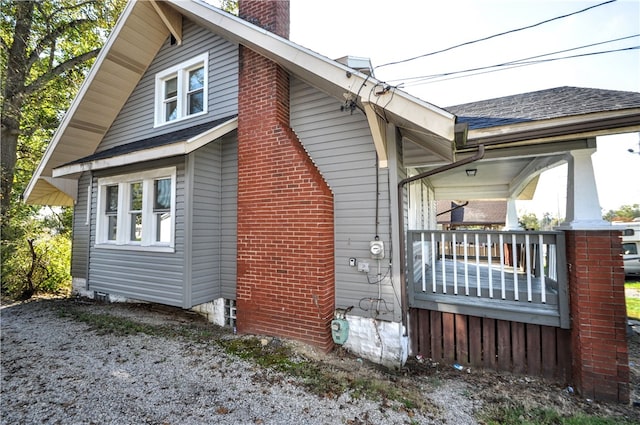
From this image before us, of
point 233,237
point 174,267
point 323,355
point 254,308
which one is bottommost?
point 323,355

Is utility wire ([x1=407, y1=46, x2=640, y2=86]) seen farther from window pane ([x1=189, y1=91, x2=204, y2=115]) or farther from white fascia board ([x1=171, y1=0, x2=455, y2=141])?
window pane ([x1=189, y1=91, x2=204, y2=115])

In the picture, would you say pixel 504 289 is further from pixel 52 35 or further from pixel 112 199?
pixel 52 35

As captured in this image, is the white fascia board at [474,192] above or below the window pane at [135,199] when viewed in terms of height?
above

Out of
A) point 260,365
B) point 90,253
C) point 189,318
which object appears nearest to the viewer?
point 260,365

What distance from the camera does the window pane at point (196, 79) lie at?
6770 millimetres

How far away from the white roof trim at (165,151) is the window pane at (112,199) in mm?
783

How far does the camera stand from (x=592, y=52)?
18.5 ft

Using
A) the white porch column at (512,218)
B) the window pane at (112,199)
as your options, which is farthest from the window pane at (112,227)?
the white porch column at (512,218)

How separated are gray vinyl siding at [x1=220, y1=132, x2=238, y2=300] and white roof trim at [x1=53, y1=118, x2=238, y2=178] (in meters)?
0.54

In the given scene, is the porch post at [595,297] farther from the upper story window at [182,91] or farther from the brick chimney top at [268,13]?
the upper story window at [182,91]

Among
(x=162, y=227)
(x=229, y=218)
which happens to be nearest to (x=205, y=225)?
(x=229, y=218)

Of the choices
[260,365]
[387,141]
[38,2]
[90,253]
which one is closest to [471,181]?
[387,141]

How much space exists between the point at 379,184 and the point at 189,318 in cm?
506

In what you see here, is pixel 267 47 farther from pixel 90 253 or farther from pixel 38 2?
pixel 38 2
